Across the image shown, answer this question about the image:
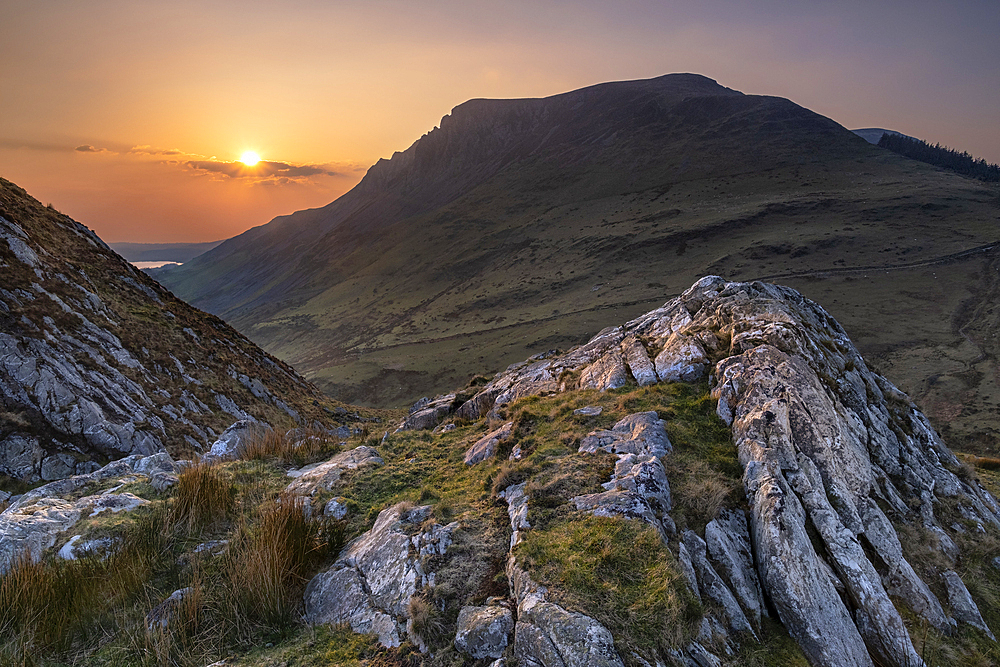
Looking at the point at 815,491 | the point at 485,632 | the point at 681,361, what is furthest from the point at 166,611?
the point at 681,361

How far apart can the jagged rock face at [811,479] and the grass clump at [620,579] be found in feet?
1.63

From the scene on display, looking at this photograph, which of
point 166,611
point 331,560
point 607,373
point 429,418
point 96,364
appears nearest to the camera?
point 166,611

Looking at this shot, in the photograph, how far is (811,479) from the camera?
6930mm

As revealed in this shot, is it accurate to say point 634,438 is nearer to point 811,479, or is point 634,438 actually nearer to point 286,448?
point 811,479

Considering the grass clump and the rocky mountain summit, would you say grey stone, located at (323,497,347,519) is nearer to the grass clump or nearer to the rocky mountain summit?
the rocky mountain summit

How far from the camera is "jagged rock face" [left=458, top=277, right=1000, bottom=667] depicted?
18.2 ft

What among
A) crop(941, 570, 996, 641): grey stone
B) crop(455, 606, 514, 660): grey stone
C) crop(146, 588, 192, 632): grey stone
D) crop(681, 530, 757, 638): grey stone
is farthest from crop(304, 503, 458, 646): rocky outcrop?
crop(941, 570, 996, 641): grey stone

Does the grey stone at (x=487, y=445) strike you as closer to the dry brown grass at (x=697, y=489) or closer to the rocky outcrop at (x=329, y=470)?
the rocky outcrop at (x=329, y=470)

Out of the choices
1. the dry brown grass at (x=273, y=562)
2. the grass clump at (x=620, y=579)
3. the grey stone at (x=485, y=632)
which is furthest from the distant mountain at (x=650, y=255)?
the dry brown grass at (x=273, y=562)

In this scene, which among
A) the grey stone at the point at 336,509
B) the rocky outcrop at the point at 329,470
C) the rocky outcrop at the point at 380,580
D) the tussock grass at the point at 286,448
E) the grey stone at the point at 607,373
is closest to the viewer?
the rocky outcrop at the point at 380,580

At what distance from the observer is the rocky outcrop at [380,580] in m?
5.41

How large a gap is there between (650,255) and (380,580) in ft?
327

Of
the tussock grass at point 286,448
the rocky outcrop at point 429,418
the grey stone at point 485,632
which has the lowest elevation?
the rocky outcrop at point 429,418

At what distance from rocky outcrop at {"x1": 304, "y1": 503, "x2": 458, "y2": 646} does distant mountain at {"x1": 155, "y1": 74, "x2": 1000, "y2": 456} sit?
4447 cm
